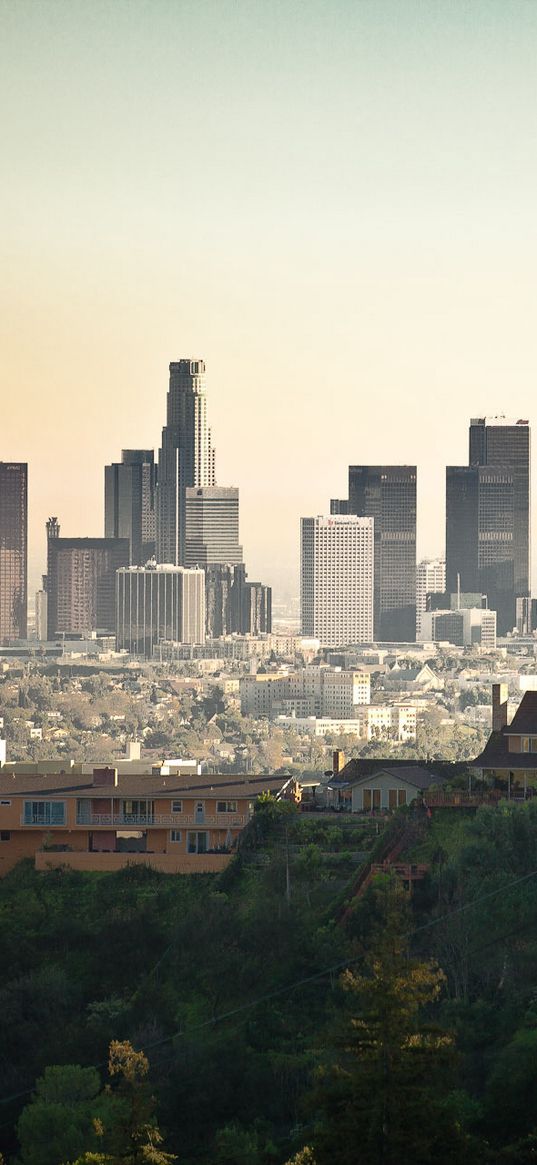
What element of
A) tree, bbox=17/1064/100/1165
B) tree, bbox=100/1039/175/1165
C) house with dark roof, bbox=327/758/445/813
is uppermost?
house with dark roof, bbox=327/758/445/813

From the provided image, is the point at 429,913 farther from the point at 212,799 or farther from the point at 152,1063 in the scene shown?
the point at 212,799

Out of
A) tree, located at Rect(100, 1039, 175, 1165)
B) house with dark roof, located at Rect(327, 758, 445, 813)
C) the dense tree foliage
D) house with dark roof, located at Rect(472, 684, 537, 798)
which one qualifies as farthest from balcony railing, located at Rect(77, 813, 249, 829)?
tree, located at Rect(100, 1039, 175, 1165)

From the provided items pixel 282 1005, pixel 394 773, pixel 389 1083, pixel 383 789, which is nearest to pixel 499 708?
pixel 394 773

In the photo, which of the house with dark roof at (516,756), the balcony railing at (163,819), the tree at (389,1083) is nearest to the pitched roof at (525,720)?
the house with dark roof at (516,756)

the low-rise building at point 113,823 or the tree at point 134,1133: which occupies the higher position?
the low-rise building at point 113,823

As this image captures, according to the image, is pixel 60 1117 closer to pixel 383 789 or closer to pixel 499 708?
pixel 383 789

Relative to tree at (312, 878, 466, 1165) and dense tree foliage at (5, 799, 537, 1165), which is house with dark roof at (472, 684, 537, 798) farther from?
tree at (312, 878, 466, 1165)

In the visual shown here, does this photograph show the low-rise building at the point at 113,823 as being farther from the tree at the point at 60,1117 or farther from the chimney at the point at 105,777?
the tree at the point at 60,1117
